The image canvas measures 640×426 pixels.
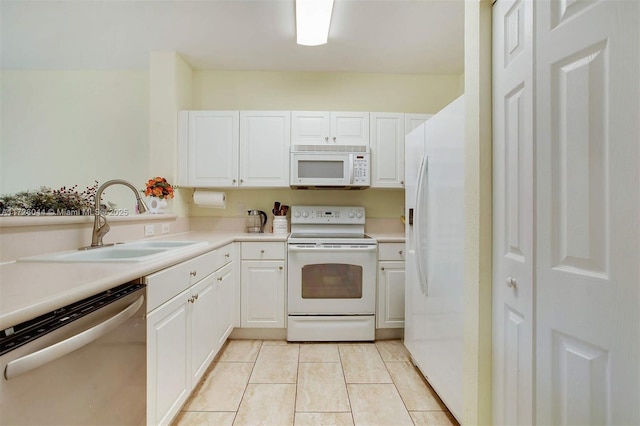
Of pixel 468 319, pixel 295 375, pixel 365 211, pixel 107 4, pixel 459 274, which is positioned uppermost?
pixel 107 4

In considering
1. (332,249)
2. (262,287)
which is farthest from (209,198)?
(332,249)

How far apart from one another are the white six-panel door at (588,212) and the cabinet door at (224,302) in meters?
1.87

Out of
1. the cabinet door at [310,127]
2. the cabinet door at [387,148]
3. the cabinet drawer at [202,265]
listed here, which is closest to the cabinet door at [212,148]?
the cabinet door at [310,127]

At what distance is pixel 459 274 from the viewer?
55.2 inches

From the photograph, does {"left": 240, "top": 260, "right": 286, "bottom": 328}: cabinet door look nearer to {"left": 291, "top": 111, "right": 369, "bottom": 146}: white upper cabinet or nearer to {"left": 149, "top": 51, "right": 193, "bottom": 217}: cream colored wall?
{"left": 149, "top": 51, "right": 193, "bottom": 217}: cream colored wall

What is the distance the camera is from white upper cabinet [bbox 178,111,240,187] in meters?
2.72

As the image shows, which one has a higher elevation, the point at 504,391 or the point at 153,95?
the point at 153,95

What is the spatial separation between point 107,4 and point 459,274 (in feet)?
9.76

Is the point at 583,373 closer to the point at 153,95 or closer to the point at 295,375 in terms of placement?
the point at 295,375

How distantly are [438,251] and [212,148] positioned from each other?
7.39ft

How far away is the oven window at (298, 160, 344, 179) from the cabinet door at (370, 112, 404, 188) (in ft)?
1.15

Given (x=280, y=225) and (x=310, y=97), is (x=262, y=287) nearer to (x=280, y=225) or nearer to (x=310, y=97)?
(x=280, y=225)

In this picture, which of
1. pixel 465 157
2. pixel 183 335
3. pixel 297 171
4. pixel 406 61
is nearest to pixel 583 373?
pixel 465 157

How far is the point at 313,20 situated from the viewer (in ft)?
6.72
